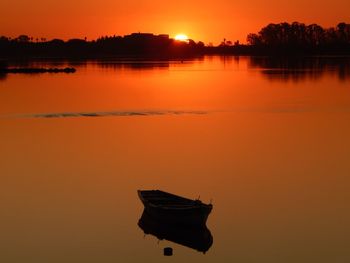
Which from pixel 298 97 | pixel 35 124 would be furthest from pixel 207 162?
Answer: pixel 298 97

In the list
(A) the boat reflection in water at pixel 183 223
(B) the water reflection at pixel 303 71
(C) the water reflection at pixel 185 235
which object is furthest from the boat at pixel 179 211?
(B) the water reflection at pixel 303 71

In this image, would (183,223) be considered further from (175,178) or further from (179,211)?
(175,178)

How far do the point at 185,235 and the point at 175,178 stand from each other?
6.63 m

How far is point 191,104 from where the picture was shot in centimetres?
4866

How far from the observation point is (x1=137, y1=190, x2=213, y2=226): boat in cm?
1462

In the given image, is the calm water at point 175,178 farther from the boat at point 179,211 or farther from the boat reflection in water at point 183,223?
the boat at point 179,211

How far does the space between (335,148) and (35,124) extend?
16.1m

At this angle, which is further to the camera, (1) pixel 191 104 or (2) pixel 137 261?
(1) pixel 191 104

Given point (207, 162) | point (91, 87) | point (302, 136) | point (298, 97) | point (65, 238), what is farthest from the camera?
point (91, 87)

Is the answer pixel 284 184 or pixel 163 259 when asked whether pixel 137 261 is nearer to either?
pixel 163 259

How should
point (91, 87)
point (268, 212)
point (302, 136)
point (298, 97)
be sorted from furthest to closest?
point (91, 87) → point (298, 97) → point (302, 136) → point (268, 212)

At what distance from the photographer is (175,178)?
841 inches

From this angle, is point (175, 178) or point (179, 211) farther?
point (175, 178)

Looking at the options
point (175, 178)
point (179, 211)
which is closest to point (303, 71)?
point (175, 178)
